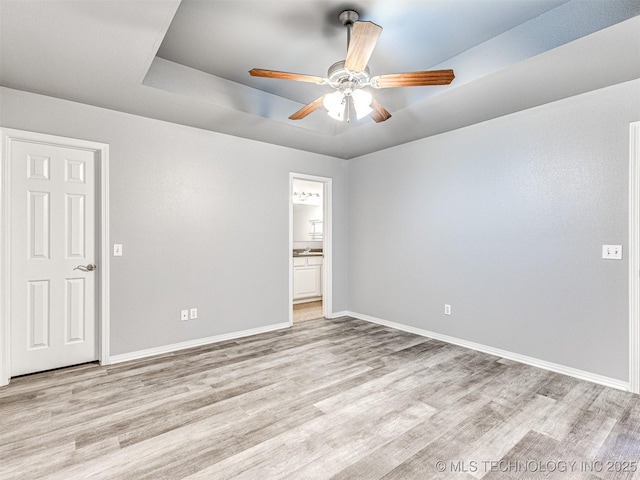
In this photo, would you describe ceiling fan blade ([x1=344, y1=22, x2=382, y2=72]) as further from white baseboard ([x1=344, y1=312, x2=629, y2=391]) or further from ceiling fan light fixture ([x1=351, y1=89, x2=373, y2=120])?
white baseboard ([x1=344, y1=312, x2=629, y2=391])

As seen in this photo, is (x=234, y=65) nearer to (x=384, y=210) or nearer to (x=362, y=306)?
(x=384, y=210)

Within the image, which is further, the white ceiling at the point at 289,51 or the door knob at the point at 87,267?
the door knob at the point at 87,267

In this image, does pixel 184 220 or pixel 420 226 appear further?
pixel 420 226

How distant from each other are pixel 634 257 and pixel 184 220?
413 centimetres

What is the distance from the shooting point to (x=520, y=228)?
3199 millimetres

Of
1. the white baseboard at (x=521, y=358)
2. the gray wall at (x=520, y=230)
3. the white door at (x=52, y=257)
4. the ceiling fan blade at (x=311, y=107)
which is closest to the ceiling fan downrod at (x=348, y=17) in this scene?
the ceiling fan blade at (x=311, y=107)

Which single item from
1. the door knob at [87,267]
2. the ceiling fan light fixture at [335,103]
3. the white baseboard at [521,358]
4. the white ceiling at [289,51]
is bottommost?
the white baseboard at [521,358]

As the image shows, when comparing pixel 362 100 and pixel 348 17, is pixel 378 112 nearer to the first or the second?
pixel 362 100

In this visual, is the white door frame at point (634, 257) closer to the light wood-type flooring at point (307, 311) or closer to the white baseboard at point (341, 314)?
the white baseboard at point (341, 314)

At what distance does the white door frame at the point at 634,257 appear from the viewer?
2535mm

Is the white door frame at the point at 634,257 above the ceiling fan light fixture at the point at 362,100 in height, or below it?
below

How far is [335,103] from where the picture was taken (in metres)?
2.48

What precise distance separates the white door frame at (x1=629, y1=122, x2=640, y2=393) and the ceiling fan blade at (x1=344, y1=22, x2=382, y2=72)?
89.0 inches

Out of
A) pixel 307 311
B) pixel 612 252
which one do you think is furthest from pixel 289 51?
pixel 307 311
